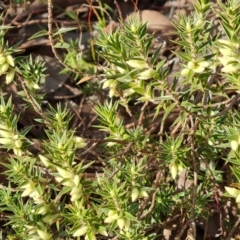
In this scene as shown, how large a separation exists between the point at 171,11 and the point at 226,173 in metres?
1.22

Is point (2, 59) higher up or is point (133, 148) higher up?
point (2, 59)

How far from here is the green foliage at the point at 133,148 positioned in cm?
207

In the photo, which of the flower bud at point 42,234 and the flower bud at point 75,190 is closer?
the flower bud at point 75,190

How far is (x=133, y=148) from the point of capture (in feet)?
8.00

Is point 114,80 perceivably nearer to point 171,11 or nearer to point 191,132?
point 191,132

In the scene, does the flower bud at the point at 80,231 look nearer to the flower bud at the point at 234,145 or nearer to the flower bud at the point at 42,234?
the flower bud at the point at 42,234

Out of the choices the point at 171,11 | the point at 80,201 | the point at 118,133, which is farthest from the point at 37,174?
the point at 171,11

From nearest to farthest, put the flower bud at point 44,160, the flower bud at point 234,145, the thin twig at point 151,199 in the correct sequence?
1. the flower bud at point 234,145
2. the flower bud at point 44,160
3. the thin twig at point 151,199

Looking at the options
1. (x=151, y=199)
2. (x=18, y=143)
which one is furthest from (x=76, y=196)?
(x=151, y=199)

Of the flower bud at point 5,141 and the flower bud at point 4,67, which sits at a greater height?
the flower bud at point 4,67

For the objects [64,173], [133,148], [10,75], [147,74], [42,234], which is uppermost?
[147,74]

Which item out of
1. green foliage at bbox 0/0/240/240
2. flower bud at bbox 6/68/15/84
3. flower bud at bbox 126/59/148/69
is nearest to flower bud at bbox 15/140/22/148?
green foliage at bbox 0/0/240/240

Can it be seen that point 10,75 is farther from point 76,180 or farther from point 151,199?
point 151,199

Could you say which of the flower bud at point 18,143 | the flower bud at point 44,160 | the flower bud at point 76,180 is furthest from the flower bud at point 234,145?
the flower bud at point 18,143
